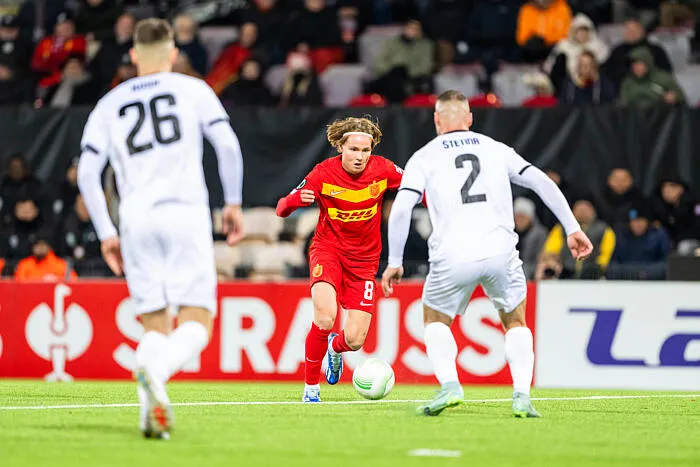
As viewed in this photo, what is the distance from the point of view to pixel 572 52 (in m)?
19.4

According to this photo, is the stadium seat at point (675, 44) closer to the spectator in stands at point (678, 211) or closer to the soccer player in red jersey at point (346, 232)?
the spectator in stands at point (678, 211)

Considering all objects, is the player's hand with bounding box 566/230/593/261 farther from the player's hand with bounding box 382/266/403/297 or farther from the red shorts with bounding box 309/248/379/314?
the red shorts with bounding box 309/248/379/314

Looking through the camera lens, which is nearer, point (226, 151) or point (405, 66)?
point (226, 151)

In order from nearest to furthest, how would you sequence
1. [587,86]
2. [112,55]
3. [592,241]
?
[592,241] → [587,86] → [112,55]

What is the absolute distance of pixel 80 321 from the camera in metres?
16.5

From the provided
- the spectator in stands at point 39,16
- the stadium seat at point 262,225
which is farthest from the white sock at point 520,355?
the spectator in stands at point 39,16

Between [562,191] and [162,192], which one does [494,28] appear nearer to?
[562,191]

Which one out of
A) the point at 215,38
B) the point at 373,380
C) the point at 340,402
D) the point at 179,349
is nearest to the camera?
the point at 179,349

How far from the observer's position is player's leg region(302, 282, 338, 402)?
438 inches

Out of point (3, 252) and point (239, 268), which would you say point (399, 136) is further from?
point (3, 252)

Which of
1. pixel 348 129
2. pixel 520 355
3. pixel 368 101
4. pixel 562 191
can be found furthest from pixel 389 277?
pixel 368 101

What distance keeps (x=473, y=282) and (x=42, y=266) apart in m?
9.66

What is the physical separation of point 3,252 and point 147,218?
37.2 feet

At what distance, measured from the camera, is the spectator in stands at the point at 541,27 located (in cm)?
2008
